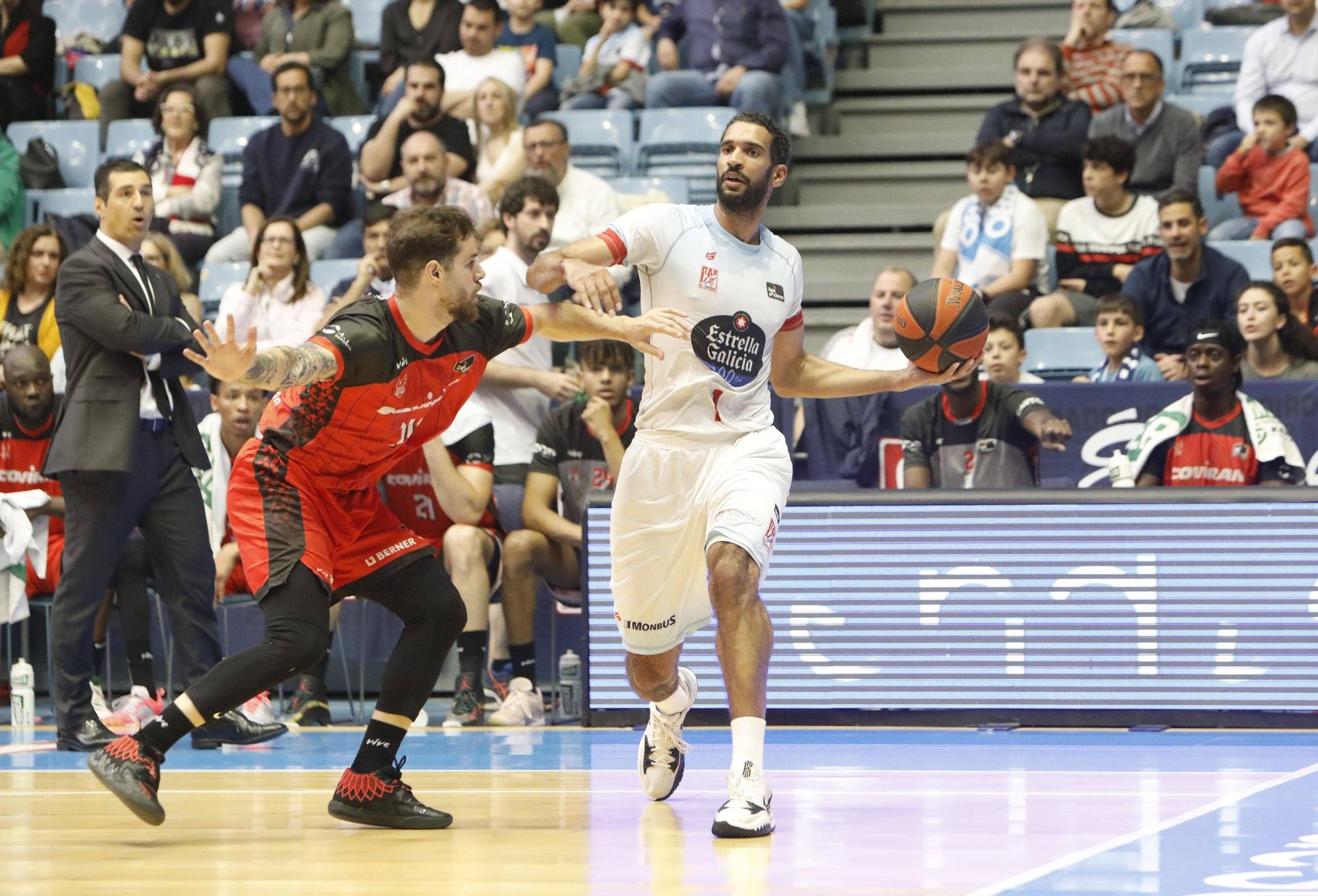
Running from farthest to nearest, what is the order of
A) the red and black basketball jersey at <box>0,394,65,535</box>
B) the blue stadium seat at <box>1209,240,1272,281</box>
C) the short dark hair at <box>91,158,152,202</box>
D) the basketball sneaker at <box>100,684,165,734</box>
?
A: the blue stadium seat at <box>1209,240,1272,281</box> → the red and black basketball jersey at <box>0,394,65,535</box> → the basketball sneaker at <box>100,684,165,734</box> → the short dark hair at <box>91,158,152,202</box>

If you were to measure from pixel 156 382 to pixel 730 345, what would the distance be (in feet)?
10.8

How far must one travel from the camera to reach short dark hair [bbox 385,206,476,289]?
228 inches

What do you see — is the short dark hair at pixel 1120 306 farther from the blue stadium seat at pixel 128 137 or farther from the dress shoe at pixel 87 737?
the blue stadium seat at pixel 128 137

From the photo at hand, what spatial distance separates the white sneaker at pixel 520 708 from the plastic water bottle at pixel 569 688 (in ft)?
0.40

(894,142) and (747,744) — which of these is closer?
(747,744)

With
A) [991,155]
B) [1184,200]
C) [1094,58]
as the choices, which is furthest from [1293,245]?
[1094,58]

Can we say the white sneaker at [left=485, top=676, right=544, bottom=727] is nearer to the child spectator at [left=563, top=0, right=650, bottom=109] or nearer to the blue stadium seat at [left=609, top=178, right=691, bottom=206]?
the blue stadium seat at [left=609, top=178, right=691, bottom=206]

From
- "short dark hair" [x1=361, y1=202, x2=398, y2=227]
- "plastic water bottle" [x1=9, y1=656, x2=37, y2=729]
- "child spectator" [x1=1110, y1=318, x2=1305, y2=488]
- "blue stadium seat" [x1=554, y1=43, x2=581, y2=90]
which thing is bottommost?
"plastic water bottle" [x1=9, y1=656, x2=37, y2=729]

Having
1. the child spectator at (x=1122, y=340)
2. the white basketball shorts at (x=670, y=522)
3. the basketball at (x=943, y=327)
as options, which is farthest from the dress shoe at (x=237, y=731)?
the child spectator at (x=1122, y=340)

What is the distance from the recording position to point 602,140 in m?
13.0

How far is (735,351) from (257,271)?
535cm

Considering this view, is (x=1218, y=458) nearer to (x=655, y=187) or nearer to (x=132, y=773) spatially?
(x=655, y=187)

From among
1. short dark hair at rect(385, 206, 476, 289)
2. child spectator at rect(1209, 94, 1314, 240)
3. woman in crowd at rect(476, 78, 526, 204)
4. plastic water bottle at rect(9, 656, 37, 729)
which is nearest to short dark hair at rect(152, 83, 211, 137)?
woman in crowd at rect(476, 78, 526, 204)

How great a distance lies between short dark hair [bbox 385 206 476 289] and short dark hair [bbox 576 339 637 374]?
350 cm
